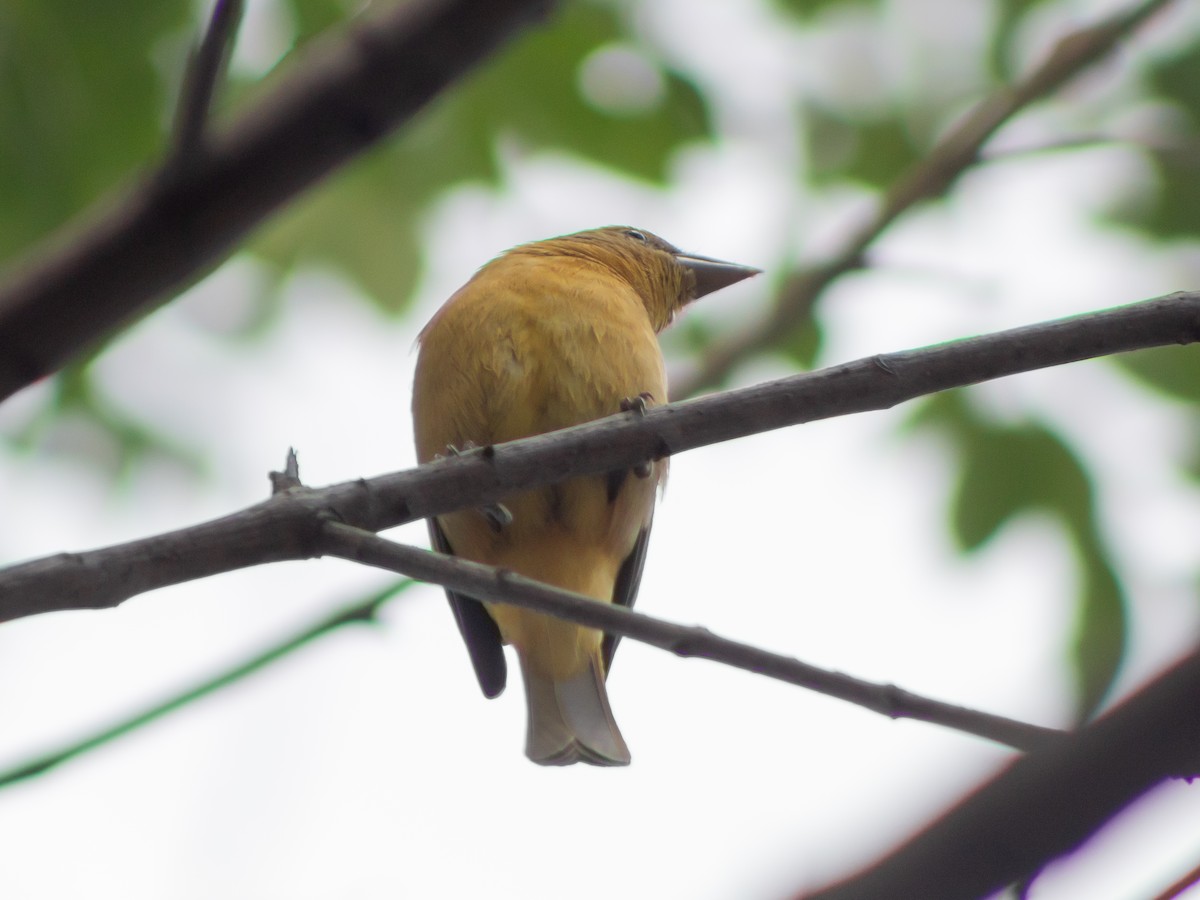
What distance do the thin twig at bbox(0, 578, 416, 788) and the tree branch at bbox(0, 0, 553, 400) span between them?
1.43 meters

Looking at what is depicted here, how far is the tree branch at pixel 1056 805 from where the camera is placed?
0.72m

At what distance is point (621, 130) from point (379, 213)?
3.44ft

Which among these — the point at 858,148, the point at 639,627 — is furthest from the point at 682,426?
the point at 858,148

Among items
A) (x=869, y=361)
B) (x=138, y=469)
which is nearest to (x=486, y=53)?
(x=869, y=361)

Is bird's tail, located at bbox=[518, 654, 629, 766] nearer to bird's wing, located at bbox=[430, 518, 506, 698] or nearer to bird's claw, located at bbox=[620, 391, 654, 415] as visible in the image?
bird's wing, located at bbox=[430, 518, 506, 698]

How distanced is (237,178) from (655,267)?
172 inches

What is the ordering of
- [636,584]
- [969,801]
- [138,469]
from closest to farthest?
[969,801] → [636,584] → [138,469]

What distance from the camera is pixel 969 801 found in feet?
2.62

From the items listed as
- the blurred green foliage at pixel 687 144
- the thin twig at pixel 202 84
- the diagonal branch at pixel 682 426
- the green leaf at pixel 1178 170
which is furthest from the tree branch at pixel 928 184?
the thin twig at pixel 202 84

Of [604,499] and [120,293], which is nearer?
[120,293]

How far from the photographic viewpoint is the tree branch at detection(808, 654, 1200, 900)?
0.72 meters

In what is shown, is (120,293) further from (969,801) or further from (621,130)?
(621,130)

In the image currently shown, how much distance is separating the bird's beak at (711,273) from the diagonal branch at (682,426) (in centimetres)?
355

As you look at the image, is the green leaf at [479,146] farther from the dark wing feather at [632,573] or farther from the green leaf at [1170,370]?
the green leaf at [1170,370]
